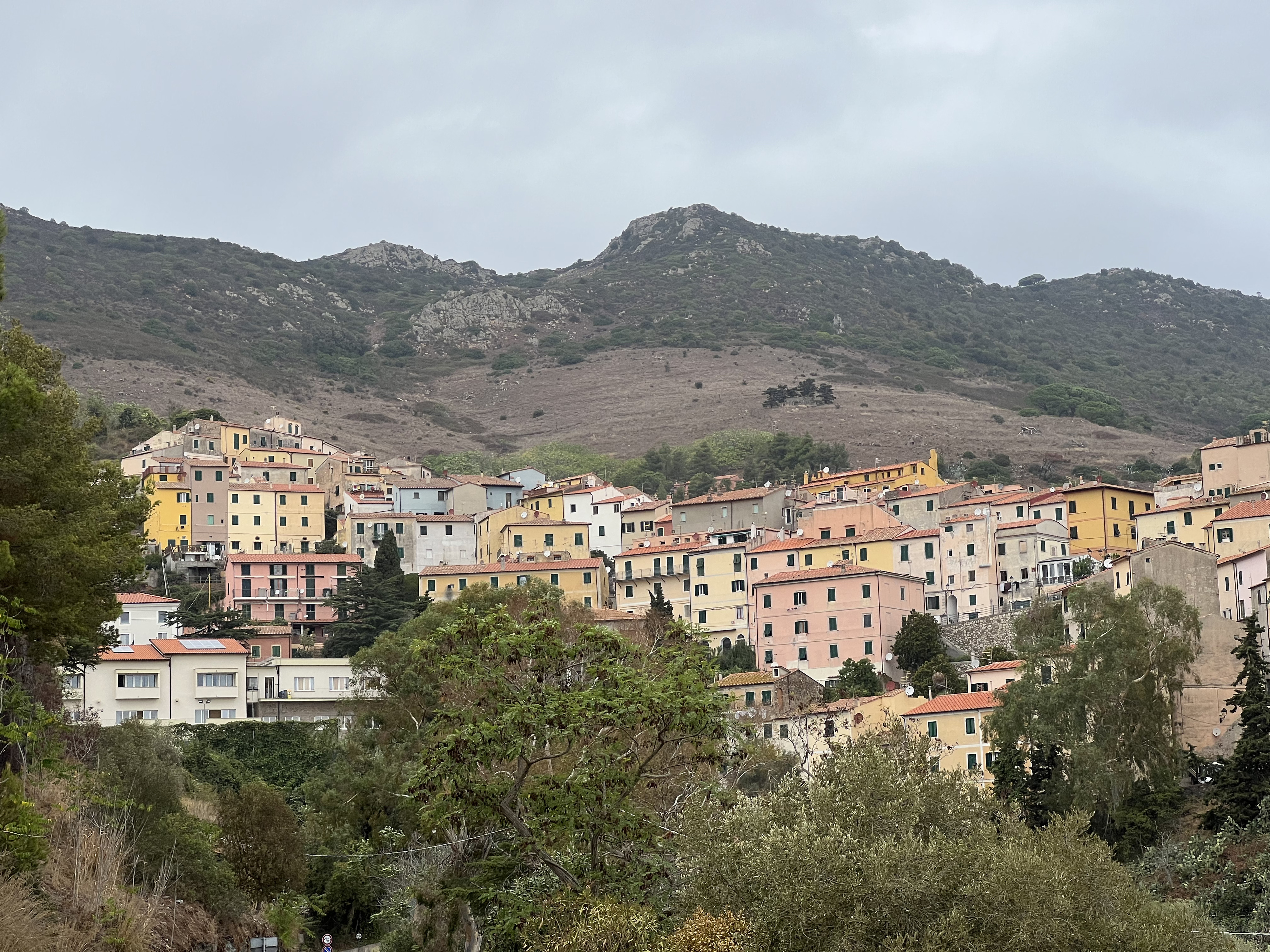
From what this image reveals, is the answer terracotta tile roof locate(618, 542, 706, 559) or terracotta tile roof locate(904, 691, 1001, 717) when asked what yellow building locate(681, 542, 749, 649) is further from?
terracotta tile roof locate(904, 691, 1001, 717)

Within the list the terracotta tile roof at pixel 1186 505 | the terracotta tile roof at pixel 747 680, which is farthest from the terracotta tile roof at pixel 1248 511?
the terracotta tile roof at pixel 747 680

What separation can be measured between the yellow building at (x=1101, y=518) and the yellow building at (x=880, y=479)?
13.9 metres

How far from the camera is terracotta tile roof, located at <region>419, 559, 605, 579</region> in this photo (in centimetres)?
10106

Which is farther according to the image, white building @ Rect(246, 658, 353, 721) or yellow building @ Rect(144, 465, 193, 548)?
yellow building @ Rect(144, 465, 193, 548)

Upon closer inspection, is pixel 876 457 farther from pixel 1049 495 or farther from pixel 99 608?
pixel 99 608

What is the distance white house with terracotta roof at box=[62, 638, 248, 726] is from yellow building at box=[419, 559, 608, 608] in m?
20.5

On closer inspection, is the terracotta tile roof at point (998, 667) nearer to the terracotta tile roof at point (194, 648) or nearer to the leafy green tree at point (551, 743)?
the terracotta tile roof at point (194, 648)

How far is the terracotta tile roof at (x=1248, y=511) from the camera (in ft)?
268

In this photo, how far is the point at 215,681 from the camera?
79.2 metres

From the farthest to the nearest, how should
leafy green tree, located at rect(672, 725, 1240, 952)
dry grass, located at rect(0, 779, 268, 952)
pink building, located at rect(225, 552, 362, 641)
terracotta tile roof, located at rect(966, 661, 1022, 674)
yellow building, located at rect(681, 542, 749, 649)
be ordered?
pink building, located at rect(225, 552, 362, 641) → yellow building, located at rect(681, 542, 749, 649) → terracotta tile roof, located at rect(966, 661, 1022, 674) → leafy green tree, located at rect(672, 725, 1240, 952) → dry grass, located at rect(0, 779, 268, 952)

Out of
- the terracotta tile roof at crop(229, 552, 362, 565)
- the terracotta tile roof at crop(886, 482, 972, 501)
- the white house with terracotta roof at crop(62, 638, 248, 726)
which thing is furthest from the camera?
the terracotta tile roof at crop(886, 482, 972, 501)

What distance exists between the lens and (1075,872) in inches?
1220

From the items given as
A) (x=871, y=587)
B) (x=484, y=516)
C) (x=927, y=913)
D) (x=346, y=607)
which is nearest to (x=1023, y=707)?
(x=871, y=587)

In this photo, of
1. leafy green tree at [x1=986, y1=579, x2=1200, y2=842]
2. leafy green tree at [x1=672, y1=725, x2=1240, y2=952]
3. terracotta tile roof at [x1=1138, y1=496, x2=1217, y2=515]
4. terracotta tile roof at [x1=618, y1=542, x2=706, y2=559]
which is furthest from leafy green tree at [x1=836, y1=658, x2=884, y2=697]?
leafy green tree at [x1=672, y1=725, x2=1240, y2=952]
